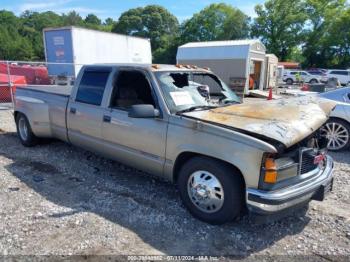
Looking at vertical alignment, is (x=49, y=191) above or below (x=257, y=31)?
below

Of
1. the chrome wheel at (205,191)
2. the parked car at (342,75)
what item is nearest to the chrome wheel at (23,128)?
the chrome wheel at (205,191)

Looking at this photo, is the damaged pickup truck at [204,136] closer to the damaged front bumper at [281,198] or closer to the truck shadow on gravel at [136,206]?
the damaged front bumper at [281,198]

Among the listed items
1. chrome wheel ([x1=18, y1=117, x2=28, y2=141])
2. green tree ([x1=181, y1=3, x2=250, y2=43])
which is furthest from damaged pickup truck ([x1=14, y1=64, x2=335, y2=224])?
green tree ([x1=181, y1=3, x2=250, y2=43])

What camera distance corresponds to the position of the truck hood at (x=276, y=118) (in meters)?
3.19

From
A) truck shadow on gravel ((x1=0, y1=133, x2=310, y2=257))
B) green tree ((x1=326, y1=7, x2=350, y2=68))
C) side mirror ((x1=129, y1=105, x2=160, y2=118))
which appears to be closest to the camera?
truck shadow on gravel ((x1=0, y1=133, x2=310, y2=257))

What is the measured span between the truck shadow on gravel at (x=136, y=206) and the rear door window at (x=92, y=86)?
1184 mm

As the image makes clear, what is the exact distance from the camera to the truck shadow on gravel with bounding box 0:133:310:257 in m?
3.35

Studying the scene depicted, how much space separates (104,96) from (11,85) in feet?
28.9

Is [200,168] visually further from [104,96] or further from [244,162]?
[104,96]

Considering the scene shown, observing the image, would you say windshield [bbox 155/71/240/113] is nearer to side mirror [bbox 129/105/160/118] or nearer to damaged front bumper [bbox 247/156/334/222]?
side mirror [bbox 129/105/160/118]

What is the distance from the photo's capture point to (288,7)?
2159 inches

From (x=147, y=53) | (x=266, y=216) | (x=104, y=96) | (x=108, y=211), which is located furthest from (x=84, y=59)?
(x=266, y=216)

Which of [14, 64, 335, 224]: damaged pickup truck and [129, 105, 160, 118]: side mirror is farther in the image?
[129, 105, 160, 118]: side mirror

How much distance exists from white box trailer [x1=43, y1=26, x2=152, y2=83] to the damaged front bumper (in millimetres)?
13086
